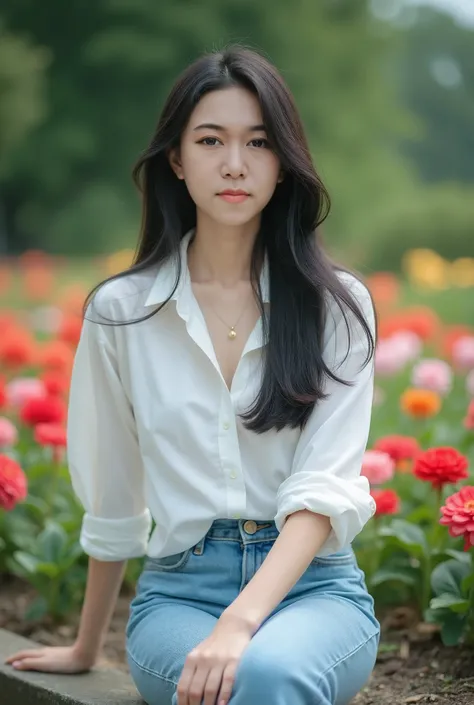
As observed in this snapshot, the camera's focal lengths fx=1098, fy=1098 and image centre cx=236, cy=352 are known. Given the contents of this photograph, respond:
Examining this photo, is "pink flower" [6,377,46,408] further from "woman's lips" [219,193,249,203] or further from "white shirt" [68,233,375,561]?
"woman's lips" [219,193,249,203]

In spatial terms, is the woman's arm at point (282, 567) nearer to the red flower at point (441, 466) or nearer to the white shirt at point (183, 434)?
the white shirt at point (183, 434)

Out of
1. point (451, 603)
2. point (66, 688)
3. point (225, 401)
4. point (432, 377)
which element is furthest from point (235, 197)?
point (432, 377)

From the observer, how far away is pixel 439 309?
7.01 meters

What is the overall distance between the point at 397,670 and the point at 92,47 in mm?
18869

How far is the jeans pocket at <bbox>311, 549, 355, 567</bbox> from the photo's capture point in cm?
206

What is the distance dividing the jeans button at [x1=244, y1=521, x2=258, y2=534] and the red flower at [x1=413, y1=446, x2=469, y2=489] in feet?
1.68

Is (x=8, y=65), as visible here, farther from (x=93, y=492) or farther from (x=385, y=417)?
(x=93, y=492)

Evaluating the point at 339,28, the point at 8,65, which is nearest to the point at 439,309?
the point at 8,65

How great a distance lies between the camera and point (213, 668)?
1.73 meters

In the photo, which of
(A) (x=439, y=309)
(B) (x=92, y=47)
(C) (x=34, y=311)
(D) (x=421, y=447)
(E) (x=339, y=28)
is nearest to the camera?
(D) (x=421, y=447)

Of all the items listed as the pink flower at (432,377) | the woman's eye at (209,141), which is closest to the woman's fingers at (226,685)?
the woman's eye at (209,141)

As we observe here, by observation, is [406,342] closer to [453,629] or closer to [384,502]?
[384,502]

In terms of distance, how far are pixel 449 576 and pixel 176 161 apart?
3.52 ft

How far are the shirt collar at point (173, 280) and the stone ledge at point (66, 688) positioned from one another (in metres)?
0.79
